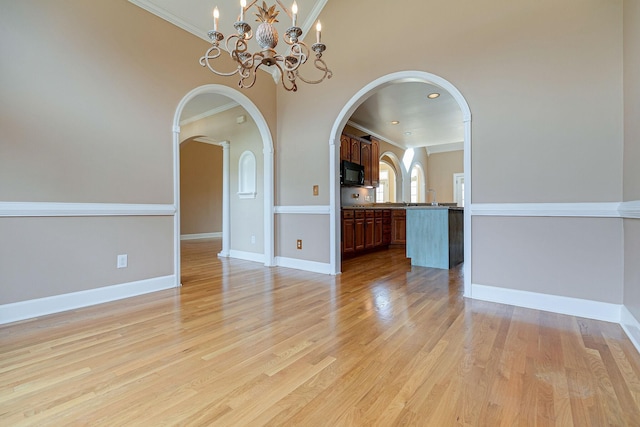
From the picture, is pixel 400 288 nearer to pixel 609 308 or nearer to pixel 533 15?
pixel 609 308

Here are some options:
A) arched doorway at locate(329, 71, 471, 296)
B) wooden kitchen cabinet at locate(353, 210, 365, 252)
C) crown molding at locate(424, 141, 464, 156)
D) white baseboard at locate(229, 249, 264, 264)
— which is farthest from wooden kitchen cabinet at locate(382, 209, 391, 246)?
crown molding at locate(424, 141, 464, 156)

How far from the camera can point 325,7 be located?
13.6 ft

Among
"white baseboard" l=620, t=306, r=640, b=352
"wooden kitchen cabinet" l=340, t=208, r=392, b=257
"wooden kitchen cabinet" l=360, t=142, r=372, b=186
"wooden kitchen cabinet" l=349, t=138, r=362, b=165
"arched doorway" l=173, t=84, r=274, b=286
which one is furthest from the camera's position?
"wooden kitchen cabinet" l=360, t=142, r=372, b=186

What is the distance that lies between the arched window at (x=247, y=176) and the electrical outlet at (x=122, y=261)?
236 cm

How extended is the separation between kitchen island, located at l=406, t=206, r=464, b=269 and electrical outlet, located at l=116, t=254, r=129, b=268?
3757 millimetres

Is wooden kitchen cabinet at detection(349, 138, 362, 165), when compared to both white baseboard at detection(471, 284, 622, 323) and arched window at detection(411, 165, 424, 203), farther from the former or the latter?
arched window at detection(411, 165, 424, 203)

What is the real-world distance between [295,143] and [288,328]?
115 inches

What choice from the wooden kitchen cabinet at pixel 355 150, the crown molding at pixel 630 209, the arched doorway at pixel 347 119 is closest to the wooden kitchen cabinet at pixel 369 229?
the wooden kitchen cabinet at pixel 355 150

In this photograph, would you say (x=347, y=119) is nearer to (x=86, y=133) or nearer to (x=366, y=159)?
(x=366, y=159)

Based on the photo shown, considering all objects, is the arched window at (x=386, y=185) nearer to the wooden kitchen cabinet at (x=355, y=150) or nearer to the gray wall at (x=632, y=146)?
the wooden kitchen cabinet at (x=355, y=150)

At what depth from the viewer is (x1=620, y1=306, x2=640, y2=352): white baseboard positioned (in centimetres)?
190

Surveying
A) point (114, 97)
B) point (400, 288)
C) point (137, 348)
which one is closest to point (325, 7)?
point (114, 97)

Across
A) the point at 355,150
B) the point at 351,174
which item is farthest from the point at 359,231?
the point at 355,150

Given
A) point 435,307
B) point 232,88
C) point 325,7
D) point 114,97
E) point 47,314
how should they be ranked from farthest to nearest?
point 325,7, point 232,88, point 114,97, point 435,307, point 47,314
